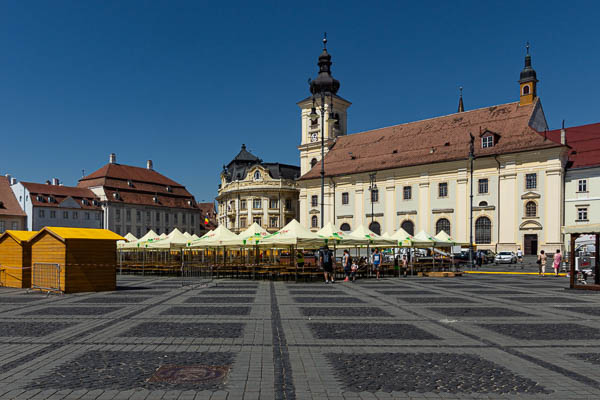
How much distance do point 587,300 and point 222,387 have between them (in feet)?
43.7

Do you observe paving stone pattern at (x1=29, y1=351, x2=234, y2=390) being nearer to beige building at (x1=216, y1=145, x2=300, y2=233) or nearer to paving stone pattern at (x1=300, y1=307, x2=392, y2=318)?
paving stone pattern at (x1=300, y1=307, x2=392, y2=318)

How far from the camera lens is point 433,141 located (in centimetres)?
6125

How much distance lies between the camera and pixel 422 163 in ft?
193

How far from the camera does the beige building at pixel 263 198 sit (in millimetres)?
80250

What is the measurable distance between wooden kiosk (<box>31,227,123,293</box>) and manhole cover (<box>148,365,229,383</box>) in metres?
11.7

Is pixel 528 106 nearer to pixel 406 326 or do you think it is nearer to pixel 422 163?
pixel 422 163

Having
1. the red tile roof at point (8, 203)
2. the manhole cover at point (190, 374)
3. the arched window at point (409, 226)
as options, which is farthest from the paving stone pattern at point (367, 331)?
the red tile roof at point (8, 203)

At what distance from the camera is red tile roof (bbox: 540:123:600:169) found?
165ft

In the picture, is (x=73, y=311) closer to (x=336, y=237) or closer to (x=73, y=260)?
(x=73, y=260)

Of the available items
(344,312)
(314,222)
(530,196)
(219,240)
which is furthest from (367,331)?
(314,222)

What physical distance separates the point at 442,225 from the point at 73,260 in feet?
153

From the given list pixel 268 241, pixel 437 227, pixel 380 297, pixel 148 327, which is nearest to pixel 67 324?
pixel 148 327

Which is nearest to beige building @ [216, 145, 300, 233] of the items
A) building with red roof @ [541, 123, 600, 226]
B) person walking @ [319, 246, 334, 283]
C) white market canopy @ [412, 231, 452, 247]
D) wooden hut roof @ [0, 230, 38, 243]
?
building with red roof @ [541, 123, 600, 226]

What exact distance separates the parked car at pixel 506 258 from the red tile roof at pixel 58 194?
2208 inches
